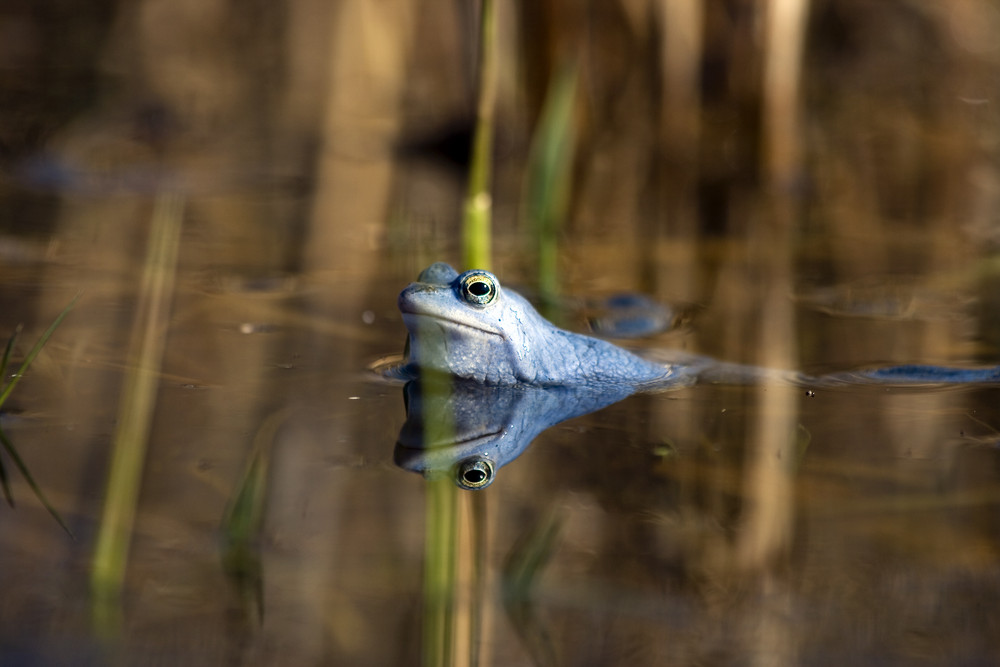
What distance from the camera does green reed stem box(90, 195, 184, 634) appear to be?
1817mm

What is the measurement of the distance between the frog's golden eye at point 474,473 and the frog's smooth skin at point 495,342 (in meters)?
0.52

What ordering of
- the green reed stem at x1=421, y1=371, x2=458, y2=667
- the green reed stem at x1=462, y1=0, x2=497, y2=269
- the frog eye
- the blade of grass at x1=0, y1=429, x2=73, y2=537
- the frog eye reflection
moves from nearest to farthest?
the green reed stem at x1=421, y1=371, x2=458, y2=667
the blade of grass at x1=0, y1=429, x2=73, y2=537
the frog eye reflection
the frog eye
the green reed stem at x1=462, y1=0, x2=497, y2=269

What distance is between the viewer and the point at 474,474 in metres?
2.36

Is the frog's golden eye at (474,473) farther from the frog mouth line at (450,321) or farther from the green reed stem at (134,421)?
the green reed stem at (134,421)

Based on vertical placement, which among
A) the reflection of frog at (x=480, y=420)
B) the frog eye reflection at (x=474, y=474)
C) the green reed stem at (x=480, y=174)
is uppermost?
the green reed stem at (x=480, y=174)

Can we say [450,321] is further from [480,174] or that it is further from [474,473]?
[474,473]

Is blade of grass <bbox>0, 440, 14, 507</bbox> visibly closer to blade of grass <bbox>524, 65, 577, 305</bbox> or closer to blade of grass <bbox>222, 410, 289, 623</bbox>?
blade of grass <bbox>222, 410, 289, 623</bbox>

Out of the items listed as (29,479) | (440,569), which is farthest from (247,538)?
(29,479)

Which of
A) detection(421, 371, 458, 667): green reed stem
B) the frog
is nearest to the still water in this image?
detection(421, 371, 458, 667): green reed stem

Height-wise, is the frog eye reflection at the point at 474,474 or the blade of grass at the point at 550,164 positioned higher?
the blade of grass at the point at 550,164

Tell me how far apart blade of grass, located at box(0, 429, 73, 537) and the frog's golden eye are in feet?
2.62

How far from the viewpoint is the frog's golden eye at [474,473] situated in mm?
2314

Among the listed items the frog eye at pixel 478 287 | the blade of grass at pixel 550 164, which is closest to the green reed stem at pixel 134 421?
the frog eye at pixel 478 287

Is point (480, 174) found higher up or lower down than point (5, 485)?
higher up
